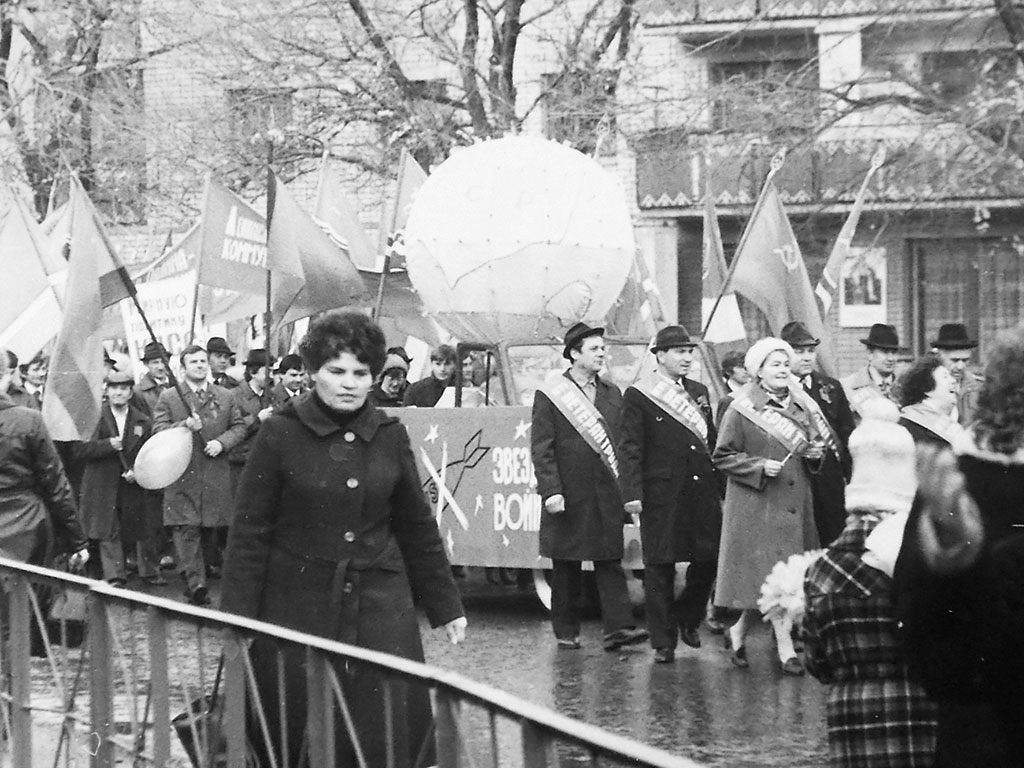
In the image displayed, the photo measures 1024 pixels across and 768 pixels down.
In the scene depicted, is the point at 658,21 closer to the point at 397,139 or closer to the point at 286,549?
the point at 397,139

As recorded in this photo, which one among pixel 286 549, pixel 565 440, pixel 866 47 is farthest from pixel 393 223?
pixel 286 549

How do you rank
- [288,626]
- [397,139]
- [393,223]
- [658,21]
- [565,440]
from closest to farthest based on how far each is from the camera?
[288,626] < [565,440] < [393,223] < [397,139] < [658,21]

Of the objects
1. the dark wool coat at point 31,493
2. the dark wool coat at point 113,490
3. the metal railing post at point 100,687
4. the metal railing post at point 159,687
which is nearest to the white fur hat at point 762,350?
the dark wool coat at point 31,493

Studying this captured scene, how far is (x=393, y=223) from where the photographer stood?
1842cm

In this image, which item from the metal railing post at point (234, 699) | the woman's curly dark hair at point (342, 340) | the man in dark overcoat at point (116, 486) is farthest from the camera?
the man in dark overcoat at point (116, 486)

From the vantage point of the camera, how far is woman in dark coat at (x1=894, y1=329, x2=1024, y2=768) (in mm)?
4590

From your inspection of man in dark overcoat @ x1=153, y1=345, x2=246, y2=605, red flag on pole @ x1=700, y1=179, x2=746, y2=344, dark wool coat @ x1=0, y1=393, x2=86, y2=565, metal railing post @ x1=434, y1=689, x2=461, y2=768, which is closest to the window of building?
red flag on pole @ x1=700, y1=179, x2=746, y2=344

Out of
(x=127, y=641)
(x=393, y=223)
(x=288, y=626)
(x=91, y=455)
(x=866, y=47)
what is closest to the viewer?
(x=127, y=641)

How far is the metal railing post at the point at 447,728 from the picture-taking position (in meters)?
3.79

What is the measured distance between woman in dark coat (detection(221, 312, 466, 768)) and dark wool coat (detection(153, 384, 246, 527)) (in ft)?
28.3

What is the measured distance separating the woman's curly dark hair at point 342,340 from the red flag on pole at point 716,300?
8.28 metres

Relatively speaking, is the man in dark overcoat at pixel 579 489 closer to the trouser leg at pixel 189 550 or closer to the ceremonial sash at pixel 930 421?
the ceremonial sash at pixel 930 421

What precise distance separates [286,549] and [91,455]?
9862 millimetres

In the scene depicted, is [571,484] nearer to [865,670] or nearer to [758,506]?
[758,506]
